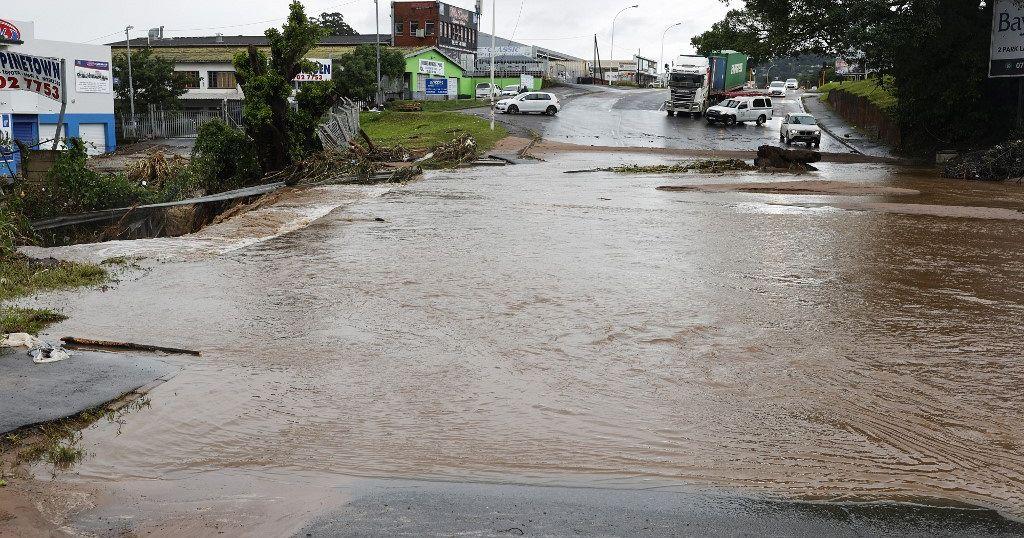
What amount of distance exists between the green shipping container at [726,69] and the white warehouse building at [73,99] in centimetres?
3610

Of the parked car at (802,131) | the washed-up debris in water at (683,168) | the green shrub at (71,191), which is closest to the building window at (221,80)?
the parked car at (802,131)

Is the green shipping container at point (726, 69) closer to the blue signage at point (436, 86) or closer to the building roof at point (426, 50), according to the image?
the blue signage at point (436, 86)

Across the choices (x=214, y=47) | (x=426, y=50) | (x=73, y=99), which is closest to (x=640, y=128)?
(x=73, y=99)

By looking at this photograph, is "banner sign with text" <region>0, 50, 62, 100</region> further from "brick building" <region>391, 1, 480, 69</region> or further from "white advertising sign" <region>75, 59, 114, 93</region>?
"brick building" <region>391, 1, 480, 69</region>

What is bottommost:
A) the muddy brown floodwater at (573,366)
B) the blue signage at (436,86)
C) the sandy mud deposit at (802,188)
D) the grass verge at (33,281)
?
the muddy brown floodwater at (573,366)

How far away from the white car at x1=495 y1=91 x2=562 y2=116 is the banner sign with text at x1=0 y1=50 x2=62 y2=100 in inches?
1528

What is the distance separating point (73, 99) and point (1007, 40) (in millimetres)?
38692

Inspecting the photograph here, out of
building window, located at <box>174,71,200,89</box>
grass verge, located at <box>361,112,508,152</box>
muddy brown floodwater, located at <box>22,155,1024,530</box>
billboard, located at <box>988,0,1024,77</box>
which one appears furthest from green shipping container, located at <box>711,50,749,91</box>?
muddy brown floodwater, located at <box>22,155,1024,530</box>

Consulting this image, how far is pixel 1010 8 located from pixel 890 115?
371 inches

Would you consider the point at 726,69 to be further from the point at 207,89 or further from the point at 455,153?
the point at 207,89

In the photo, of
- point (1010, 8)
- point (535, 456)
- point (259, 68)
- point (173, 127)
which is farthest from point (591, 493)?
point (173, 127)

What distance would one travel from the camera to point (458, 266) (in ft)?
43.0

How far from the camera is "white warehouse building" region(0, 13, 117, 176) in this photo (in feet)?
138

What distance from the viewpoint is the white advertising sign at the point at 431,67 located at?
78.3 metres
